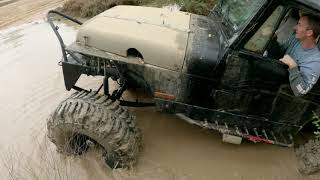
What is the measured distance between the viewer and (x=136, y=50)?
4023mm

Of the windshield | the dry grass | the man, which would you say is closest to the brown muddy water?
the man

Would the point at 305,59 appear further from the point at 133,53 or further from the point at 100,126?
the point at 100,126

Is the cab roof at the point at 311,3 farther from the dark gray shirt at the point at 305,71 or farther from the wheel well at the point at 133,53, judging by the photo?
the wheel well at the point at 133,53

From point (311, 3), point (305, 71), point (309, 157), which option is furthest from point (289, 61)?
point (309, 157)

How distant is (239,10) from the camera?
4.08 metres

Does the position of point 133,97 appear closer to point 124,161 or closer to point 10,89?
point 124,161

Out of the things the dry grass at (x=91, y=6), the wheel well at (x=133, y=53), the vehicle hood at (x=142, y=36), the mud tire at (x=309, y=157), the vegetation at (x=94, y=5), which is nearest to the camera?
the vehicle hood at (x=142, y=36)

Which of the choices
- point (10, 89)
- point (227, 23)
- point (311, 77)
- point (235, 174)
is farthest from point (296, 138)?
point (10, 89)

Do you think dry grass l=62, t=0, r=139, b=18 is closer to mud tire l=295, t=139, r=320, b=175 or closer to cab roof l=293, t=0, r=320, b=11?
mud tire l=295, t=139, r=320, b=175

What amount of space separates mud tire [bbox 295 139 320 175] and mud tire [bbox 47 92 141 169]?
6.03ft

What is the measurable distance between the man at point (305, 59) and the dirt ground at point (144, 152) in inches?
46.5

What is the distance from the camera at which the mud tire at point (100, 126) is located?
3986 millimetres

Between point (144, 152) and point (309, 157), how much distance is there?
1.85m

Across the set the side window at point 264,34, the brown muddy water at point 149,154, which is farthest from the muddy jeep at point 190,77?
the brown muddy water at point 149,154
